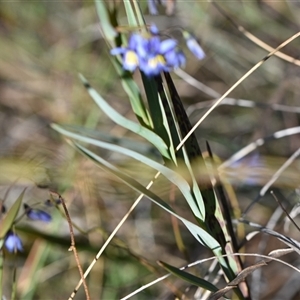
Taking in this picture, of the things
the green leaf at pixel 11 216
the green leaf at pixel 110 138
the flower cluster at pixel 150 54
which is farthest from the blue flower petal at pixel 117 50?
the green leaf at pixel 11 216

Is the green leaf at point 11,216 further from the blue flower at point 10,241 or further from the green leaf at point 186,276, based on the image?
the green leaf at point 186,276

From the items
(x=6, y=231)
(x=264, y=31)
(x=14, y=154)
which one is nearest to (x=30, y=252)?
(x=14, y=154)

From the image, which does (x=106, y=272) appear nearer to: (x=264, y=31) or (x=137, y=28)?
(x=137, y=28)

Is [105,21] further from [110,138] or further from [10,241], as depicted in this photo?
[10,241]

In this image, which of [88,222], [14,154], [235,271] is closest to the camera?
[235,271]

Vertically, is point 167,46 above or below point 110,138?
above

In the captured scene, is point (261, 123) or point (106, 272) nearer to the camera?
point (106, 272)

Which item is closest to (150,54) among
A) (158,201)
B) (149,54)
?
(149,54)
